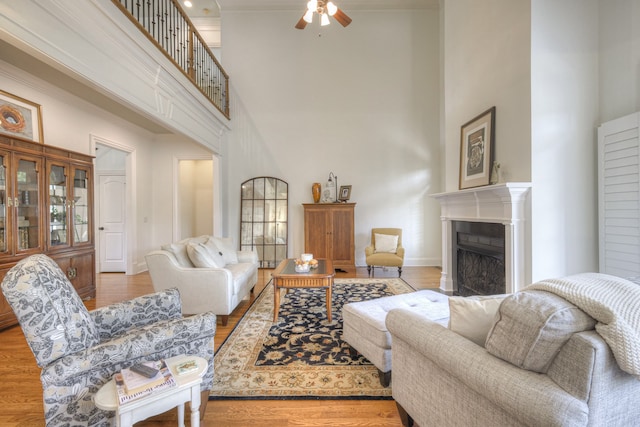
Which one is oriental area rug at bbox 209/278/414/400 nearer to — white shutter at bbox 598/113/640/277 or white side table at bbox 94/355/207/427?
white side table at bbox 94/355/207/427

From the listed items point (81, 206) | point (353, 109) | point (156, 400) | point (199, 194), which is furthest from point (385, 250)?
point (199, 194)

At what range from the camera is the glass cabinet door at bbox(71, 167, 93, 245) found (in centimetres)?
370

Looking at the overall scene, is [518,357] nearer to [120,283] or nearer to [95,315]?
[95,315]

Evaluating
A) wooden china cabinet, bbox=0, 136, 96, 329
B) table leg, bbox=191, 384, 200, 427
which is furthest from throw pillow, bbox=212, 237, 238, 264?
table leg, bbox=191, 384, 200, 427

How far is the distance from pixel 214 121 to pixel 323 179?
236 cm

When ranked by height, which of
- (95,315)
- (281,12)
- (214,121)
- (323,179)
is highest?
(281,12)

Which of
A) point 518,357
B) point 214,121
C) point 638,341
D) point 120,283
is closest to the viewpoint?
point 638,341

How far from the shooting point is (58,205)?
3.46 metres

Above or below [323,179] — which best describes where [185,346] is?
below

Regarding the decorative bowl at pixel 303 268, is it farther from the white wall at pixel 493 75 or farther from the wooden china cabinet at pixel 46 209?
the wooden china cabinet at pixel 46 209

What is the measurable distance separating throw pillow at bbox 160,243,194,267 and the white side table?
1.75m

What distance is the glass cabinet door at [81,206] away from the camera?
12.1 ft

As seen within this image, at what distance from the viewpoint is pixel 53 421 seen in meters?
1.20

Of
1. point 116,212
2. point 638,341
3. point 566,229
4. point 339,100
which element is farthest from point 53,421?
point 339,100
